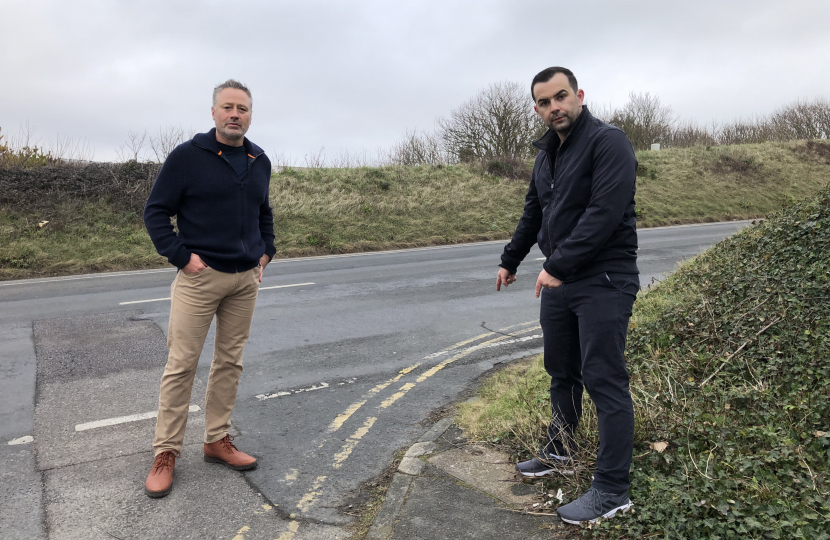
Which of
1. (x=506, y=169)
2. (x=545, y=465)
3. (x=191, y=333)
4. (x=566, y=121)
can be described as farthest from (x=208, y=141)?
(x=506, y=169)

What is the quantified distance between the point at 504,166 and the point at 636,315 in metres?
19.7

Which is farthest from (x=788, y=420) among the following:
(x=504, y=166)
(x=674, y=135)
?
(x=674, y=135)

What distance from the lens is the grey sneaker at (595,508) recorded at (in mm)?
2992

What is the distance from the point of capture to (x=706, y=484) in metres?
2.99

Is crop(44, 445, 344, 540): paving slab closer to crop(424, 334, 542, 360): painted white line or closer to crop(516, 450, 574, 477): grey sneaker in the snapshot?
crop(516, 450, 574, 477): grey sneaker

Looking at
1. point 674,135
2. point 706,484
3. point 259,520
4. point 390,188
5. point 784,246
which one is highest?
point 674,135

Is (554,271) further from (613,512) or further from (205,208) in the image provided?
(205,208)

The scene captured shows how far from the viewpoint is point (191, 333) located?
3.73 meters

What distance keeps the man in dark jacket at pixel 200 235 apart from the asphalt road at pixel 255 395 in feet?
1.24

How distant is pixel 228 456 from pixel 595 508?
7.56 ft

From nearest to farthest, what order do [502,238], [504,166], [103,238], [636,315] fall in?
[636,315]
[103,238]
[502,238]
[504,166]

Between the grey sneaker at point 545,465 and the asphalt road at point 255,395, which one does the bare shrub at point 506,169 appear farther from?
the grey sneaker at point 545,465

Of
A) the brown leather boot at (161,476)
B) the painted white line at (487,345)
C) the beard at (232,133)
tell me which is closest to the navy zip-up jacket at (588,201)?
the beard at (232,133)

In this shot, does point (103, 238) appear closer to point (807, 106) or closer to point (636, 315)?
point (636, 315)
